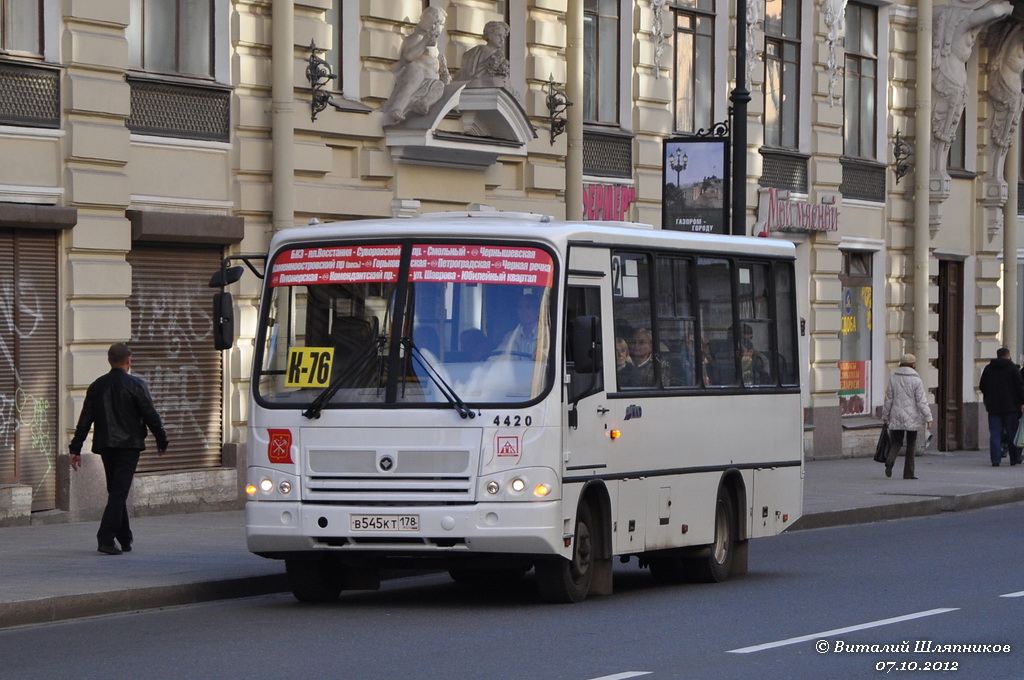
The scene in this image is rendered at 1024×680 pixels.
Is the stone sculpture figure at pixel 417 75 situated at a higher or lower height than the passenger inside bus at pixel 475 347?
higher

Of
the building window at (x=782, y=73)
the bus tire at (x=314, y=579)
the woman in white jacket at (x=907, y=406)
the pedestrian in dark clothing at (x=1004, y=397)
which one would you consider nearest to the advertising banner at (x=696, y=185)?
the woman in white jacket at (x=907, y=406)

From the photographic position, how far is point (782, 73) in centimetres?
3102

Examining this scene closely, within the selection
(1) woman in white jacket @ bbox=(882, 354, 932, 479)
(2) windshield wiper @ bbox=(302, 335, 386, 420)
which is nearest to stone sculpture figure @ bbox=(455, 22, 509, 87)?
(1) woman in white jacket @ bbox=(882, 354, 932, 479)

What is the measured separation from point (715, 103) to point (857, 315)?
18.0ft

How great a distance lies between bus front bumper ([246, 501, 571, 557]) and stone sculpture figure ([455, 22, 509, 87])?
11359 mm

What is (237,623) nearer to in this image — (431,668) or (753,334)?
(431,668)

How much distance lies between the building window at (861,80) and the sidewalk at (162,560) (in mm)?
9439

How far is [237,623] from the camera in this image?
1246 cm

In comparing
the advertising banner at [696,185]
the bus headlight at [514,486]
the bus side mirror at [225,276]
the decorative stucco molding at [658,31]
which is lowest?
the bus headlight at [514,486]

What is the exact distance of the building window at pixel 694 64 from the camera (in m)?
28.5

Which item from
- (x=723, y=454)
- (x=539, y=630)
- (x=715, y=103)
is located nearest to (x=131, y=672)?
(x=539, y=630)

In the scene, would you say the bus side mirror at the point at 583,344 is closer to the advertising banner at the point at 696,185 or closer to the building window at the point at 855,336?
the advertising banner at the point at 696,185

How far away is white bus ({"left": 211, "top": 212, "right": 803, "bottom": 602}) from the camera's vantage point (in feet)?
42.0

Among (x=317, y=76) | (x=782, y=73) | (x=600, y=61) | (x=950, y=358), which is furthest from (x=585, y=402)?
(x=950, y=358)
